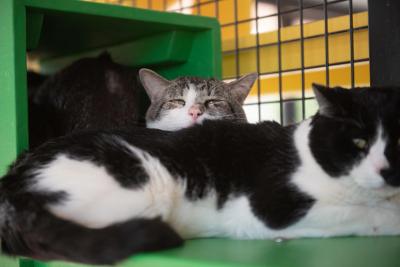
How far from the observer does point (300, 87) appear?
5.99 feet

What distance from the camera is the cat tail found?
92 centimetres

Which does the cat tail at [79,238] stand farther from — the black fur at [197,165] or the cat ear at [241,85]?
the cat ear at [241,85]

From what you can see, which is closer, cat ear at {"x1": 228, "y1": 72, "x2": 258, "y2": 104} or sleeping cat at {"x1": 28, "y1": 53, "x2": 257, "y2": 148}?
sleeping cat at {"x1": 28, "y1": 53, "x2": 257, "y2": 148}

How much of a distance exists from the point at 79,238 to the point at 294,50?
3.91ft

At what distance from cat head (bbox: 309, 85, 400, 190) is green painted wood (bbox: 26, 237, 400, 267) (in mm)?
137

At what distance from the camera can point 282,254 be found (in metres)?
0.99

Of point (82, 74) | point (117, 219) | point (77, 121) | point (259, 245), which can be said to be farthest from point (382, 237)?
point (82, 74)

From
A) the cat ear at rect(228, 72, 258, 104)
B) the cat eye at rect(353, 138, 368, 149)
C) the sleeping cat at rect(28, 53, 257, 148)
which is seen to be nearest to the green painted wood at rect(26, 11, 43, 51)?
the sleeping cat at rect(28, 53, 257, 148)

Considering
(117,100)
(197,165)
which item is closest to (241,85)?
(117,100)

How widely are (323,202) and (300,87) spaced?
0.76 metres

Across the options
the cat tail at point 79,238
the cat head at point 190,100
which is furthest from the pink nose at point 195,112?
the cat tail at point 79,238

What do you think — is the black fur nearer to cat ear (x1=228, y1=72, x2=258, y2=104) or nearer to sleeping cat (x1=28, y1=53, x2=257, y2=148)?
sleeping cat (x1=28, y1=53, x2=257, y2=148)

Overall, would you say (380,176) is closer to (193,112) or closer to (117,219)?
(117,219)

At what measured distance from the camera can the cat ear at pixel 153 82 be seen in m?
1.76
